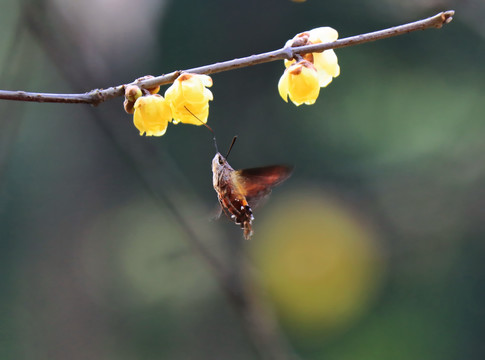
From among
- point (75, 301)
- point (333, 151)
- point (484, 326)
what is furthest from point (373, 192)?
point (75, 301)

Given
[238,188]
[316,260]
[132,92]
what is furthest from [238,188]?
[316,260]

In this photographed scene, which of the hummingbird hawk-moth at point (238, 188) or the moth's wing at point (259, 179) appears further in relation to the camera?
the hummingbird hawk-moth at point (238, 188)

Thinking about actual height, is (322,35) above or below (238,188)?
above

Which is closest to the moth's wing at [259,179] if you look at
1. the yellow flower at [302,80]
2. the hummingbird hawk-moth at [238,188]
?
the hummingbird hawk-moth at [238,188]

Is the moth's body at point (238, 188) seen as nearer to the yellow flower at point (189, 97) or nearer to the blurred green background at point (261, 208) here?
the yellow flower at point (189, 97)

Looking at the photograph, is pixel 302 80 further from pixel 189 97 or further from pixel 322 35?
pixel 189 97

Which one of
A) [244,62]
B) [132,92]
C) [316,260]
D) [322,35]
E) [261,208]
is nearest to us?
[244,62]

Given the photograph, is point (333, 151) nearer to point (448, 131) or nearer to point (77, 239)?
point (448, 131)

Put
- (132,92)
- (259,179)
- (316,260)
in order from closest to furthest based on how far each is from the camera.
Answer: (132,92)
(259,179)
(316,260)
